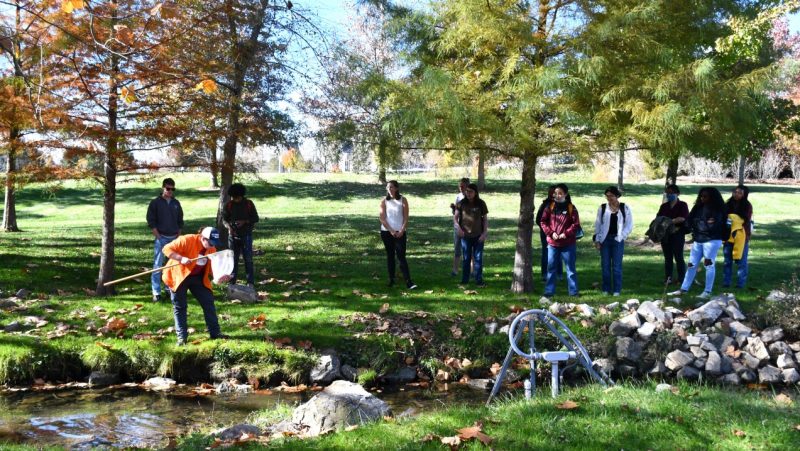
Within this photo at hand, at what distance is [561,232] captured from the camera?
34.1 feet

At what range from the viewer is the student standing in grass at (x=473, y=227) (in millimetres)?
11492

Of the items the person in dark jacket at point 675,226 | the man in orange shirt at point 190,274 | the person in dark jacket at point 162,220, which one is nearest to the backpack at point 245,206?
the person in dark jacket at point 162,220

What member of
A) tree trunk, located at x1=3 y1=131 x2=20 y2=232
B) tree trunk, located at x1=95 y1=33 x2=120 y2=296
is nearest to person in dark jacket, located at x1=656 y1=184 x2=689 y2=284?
tree trunk, located at x1=95 y1=33 x2=120 y2=296

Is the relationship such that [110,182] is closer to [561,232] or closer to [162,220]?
[162,220]

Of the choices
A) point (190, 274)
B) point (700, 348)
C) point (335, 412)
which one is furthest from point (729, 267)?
point (190, 274)

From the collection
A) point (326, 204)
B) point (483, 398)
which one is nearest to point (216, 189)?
point (326, 204)

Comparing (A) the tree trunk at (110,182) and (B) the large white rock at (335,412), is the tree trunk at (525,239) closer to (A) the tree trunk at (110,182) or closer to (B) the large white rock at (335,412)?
(B) the large white rock at (335,412)

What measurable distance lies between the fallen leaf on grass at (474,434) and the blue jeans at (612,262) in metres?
6.54

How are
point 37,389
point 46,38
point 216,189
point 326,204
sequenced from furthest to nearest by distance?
point 216,189
point 326,204
point 46,38
point 37,389

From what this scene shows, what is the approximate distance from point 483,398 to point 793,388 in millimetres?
3889

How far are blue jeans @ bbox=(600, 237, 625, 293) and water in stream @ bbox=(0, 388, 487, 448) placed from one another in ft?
12.5

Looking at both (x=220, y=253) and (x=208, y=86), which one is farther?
(x=220, y=253)

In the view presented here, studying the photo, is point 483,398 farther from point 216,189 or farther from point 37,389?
point 216,189

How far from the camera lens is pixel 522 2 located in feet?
32.9
